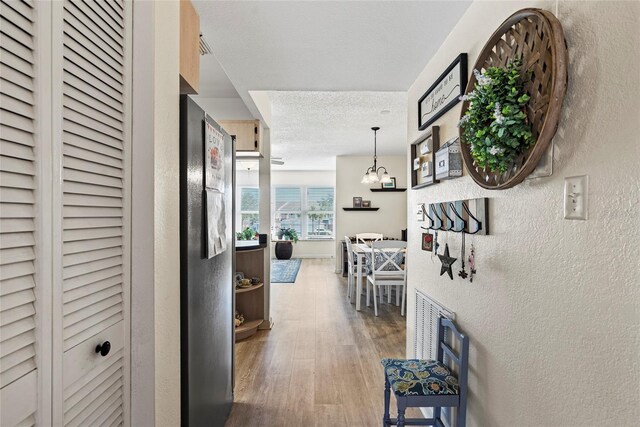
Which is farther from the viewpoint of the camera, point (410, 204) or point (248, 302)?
point (248, 302)

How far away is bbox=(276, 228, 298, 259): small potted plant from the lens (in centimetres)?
869

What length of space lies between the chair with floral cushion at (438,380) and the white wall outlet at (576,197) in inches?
32.0

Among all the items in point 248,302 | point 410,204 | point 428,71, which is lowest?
point 248,302

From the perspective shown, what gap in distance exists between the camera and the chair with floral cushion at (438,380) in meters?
1.51

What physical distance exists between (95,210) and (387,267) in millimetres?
3925

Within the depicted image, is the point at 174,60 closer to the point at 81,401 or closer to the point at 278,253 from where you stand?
the point at 81,401

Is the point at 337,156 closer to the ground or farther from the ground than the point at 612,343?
farther from the ground

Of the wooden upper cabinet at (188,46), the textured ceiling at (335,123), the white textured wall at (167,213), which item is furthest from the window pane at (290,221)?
the white textured wall at (167,213)

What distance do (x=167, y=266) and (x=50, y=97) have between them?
2.23 feet

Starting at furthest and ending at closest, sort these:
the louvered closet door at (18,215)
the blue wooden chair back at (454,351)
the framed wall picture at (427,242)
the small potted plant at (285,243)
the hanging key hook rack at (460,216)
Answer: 1. the small potted plant at (285,243)
2. the framed wall picture at (427,242)
3. the blue wooden chair back at (454,351)
4. the hanging key hook rack at (460,216)
5. the louvered closet door at (18,215)

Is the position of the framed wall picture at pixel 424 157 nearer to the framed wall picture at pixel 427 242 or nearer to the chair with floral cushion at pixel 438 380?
the framed wall picture at pixel 427 242

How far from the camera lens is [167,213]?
1.24 m

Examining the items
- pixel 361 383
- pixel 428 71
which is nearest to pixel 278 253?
pixel 361 383

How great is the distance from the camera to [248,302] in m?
3.65
